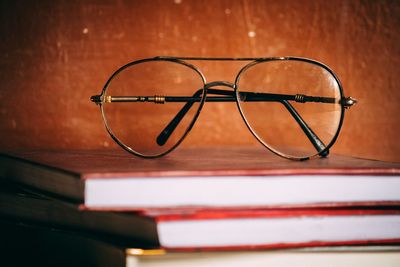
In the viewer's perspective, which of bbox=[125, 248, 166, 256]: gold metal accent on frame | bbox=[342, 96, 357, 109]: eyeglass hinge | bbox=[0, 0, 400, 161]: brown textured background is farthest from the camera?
bbox=[0, 0, 400, 161]: brown textured background

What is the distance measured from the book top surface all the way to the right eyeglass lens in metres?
0.08

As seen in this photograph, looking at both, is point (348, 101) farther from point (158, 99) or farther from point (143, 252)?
point (143, 252)

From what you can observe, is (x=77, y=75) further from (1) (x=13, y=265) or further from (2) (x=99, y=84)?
(1) (x=13, y=265)

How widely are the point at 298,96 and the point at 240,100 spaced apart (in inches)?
3.7

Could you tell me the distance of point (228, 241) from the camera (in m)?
0.45

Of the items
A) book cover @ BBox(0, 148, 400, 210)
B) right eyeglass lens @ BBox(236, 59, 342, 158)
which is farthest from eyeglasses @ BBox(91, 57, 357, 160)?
book cover @ BBox(0, 148, 400, 210)

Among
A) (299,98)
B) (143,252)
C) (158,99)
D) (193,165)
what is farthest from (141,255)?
(299,98)

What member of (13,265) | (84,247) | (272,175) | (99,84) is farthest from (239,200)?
(99,84)

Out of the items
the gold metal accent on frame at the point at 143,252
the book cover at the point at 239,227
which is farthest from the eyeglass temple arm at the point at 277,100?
the gold metal accent on frame at the point at 143,252

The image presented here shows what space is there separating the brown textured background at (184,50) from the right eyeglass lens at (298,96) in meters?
0.11

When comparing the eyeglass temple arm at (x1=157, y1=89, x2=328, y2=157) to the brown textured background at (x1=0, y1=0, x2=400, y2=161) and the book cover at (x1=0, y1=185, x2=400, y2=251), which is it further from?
the book cover at (x1=0, y1=185, x2=400, y2=251)

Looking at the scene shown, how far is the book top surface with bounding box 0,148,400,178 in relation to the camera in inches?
18.2

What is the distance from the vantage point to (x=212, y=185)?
18.2 inches

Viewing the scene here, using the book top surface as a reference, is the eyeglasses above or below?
above
